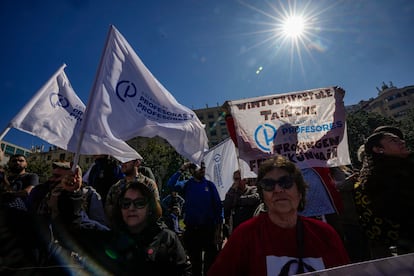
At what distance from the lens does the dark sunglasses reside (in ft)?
6.31

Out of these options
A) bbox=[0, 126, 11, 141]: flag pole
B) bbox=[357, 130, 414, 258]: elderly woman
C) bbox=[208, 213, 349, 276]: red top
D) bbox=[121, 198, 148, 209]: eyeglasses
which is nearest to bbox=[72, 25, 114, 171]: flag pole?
bbox=[121, 198, 148, 209]: eyeglasses

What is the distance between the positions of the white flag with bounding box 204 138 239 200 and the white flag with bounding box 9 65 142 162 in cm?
336

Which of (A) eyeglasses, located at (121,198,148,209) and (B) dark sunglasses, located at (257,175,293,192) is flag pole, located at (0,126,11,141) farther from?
(B) dark sunglasses, located at (257,175,293,192)

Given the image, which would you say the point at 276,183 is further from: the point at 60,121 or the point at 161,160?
the point at 161,160

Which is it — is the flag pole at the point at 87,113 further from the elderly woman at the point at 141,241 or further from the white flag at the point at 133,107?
the elderly woman at the point at 141,241

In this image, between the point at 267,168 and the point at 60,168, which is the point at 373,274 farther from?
the point at 60,168

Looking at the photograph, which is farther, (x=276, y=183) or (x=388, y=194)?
(x=388, y=194)

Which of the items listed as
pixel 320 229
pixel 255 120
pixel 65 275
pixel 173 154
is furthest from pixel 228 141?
pixel 173 154

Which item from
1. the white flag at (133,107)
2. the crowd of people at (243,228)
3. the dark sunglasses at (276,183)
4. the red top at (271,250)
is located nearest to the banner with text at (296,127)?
the crowd of people at (243,228)

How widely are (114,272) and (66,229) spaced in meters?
0.64

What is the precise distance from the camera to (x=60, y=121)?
11.2 feet

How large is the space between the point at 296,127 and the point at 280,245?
6.76 ft

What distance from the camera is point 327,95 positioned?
3.41m

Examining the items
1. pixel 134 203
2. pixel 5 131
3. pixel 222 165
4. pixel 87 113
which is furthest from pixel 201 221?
pixel 5 131
